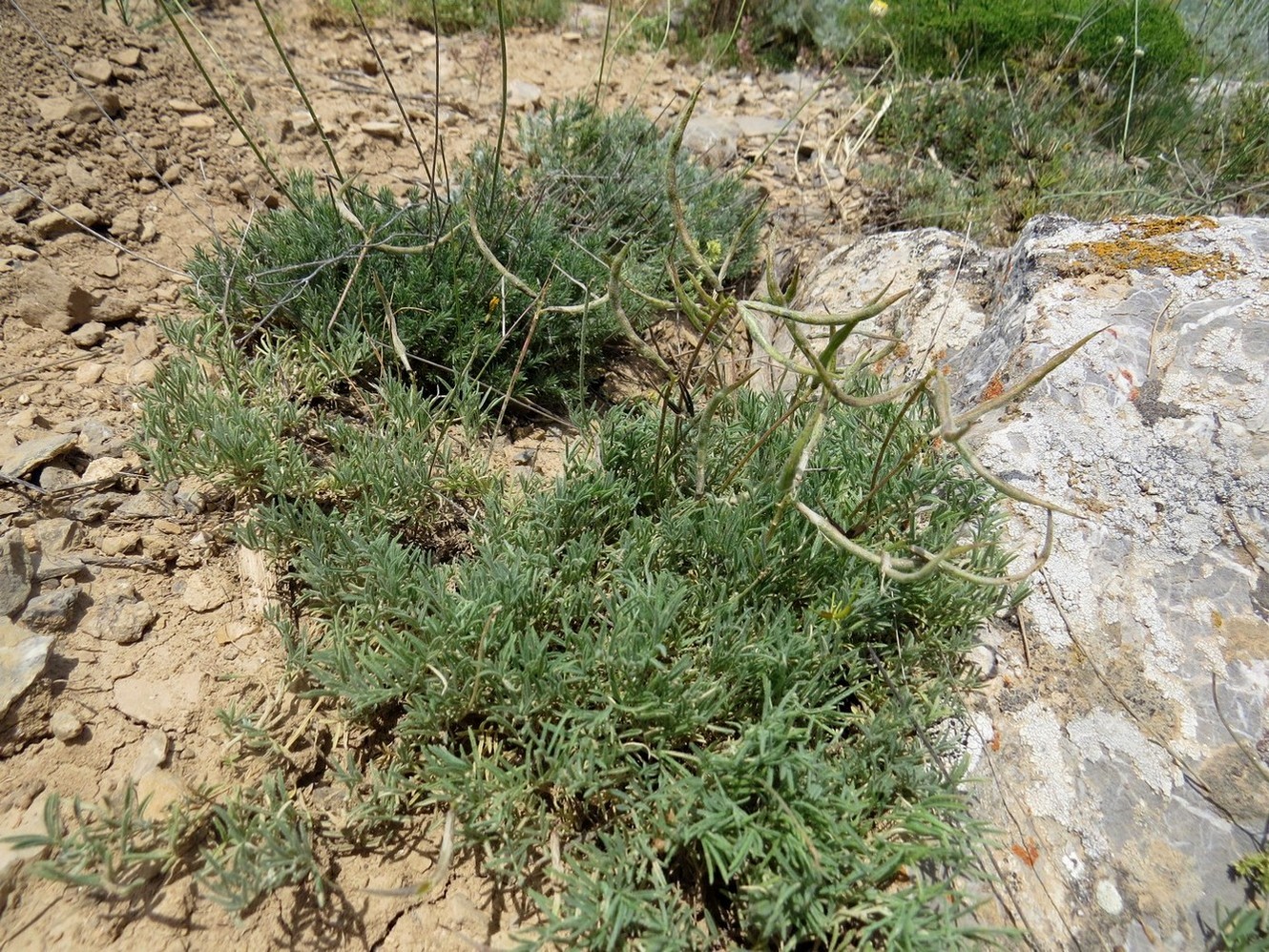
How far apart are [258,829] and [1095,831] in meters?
1.84

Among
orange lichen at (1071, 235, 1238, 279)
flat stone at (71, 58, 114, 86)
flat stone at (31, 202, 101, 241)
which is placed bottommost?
flat stone at (31, 202, 101, 241)

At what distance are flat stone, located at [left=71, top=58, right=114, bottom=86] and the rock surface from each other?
3.64 metres

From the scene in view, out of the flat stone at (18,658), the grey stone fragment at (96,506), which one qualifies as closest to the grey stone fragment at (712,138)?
the grey stone fragment at (96,506)

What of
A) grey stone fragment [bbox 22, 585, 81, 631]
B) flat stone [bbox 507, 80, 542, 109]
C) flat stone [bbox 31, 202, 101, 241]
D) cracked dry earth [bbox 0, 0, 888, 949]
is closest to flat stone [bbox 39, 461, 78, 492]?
cracked dry earth [bbox 0, 0, 888, 949]

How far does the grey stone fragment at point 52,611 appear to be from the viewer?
1934 mm

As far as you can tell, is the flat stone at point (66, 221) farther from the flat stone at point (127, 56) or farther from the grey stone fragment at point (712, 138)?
the grey stone fragment at point (712, 138)

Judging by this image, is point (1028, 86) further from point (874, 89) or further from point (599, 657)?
point (599, 657)

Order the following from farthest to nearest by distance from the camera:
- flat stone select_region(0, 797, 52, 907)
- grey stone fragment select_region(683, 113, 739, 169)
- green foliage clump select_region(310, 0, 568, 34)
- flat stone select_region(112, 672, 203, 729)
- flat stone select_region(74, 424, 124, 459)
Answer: green foliage clump select_region(310, 0, 568, 34)
grey stone fragment select_region(683, 113, 739, 169)
flat stone select_region(74, 424, 124, 459)
flat stone select_region(112, 672, 203, 729)
flat stone select_region(0, 797, 52, 907)

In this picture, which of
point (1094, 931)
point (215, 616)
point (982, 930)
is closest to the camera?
point (982, 930)

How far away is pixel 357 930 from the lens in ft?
5.56

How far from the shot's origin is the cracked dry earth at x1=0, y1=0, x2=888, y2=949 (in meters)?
1.72

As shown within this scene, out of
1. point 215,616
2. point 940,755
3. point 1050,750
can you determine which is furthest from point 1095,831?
point 215,616

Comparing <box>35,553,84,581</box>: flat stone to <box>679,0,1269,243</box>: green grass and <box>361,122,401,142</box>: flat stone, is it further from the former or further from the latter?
<box>679,0,1269,243</box>: green grass

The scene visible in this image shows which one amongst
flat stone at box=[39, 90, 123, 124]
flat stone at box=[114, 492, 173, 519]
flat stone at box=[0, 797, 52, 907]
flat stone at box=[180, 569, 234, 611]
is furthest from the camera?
flat stone at box=[39, 90, 123, 124]
